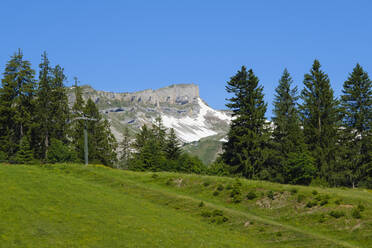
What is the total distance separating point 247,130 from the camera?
216 ft

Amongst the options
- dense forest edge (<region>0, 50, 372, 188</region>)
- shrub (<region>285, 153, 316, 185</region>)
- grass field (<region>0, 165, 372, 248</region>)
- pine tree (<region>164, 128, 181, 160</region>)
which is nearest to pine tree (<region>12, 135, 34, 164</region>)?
dense forest edge (<region>0, 50, 372, 188</region>)

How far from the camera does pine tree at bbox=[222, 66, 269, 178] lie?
212 feet

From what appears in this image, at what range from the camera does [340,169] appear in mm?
67312

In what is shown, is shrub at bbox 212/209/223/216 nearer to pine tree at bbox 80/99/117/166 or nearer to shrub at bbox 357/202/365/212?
shrub at bbox 357/202/365/212

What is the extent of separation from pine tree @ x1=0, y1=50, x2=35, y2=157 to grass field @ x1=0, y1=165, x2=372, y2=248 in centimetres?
3788

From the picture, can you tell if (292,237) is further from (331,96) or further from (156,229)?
(331,96)

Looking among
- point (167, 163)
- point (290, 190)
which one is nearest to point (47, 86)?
point (167, 163)

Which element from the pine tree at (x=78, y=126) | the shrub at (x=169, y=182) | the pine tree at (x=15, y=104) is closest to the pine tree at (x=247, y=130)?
the shrub at (x=169, y=182)

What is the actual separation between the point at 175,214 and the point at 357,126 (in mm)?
50371

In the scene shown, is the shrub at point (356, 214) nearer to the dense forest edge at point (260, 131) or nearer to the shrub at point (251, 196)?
the shrub at point (251, 196)

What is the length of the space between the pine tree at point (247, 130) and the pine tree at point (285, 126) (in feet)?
11.1

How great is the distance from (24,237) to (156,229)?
24.6 ft

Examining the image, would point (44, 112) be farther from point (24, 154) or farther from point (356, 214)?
point (356, 214)

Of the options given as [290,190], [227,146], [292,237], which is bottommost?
[292,237]
